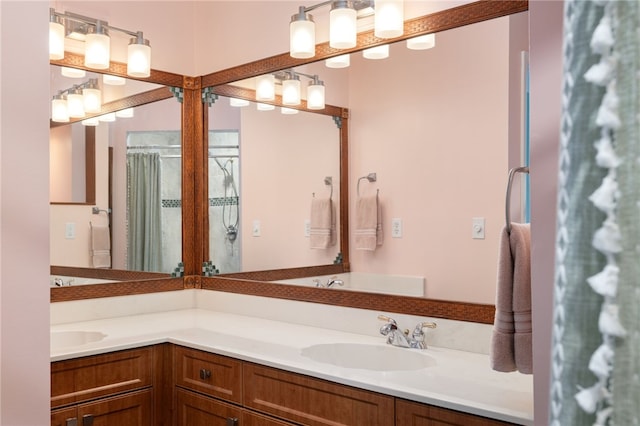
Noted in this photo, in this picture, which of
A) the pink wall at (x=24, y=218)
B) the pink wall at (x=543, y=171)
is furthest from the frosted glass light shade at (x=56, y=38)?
the pink wall at (x=543, y=171)

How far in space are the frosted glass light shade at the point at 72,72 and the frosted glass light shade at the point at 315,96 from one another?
3.51ft

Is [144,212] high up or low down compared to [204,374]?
up

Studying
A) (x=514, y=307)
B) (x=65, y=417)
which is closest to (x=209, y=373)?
(x=65, y=417)

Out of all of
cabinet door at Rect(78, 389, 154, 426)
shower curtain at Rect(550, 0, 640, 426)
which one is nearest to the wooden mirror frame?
cabinet door at Rect(78, 389, 154, 426)

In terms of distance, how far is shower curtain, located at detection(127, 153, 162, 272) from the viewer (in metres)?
2.99

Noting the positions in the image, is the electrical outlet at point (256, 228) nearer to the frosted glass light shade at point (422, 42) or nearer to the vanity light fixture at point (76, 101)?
the vanity light fixture at point (76, 101)

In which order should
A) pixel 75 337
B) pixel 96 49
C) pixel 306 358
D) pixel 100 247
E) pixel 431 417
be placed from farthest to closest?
pixel 100 247, pixel 96 49, pixel 75 337, pixel 306 358, pixel 431 417

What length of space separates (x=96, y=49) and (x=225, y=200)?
37.3 inches

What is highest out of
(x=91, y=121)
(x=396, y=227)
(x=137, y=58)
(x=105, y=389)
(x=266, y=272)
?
(x=137, y=58)

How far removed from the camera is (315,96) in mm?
2693

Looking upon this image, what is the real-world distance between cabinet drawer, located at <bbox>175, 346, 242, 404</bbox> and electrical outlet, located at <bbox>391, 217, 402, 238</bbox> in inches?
30.1

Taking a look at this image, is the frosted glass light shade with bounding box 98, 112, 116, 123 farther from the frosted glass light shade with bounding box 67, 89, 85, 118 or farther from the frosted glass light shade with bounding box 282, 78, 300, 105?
the frosted glass light shade with bounding box 282, 78, 300, 105

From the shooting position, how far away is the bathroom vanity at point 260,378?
1643mm

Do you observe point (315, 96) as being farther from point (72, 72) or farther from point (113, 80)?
point (72, 72)
